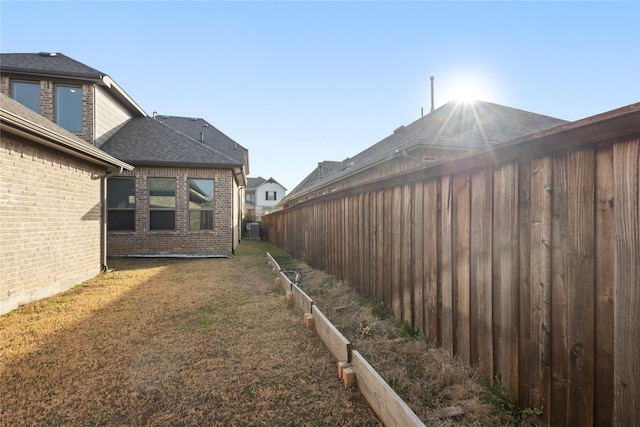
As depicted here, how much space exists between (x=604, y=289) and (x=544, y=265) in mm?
324

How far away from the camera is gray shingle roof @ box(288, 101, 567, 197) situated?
8039 millimetres

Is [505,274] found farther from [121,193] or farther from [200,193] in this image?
[121,193]

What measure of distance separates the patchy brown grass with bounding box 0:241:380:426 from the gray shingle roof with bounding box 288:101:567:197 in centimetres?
608

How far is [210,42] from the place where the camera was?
784 centimetres

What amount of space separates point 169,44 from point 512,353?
9683 mm

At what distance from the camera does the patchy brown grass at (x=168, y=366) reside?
216 centimetres

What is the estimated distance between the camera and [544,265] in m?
1.80

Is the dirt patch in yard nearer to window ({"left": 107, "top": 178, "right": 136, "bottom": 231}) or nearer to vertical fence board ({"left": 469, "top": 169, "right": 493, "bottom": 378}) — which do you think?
vertical fence board ({"left": 469, "top": 169, "right": 493, "bottom": 378})

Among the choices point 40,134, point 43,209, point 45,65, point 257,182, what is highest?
point 257,182

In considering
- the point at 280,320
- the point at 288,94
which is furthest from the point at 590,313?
the point at 288,94

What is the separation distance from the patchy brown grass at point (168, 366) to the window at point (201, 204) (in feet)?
18.6

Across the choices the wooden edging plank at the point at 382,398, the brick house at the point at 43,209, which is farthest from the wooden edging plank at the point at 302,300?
the brick house at the point at 43,209

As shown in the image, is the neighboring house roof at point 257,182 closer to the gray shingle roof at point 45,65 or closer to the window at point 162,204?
the gray shingle roof at point 45,65

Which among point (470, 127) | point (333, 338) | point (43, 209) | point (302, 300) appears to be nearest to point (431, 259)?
point (333, 338)
